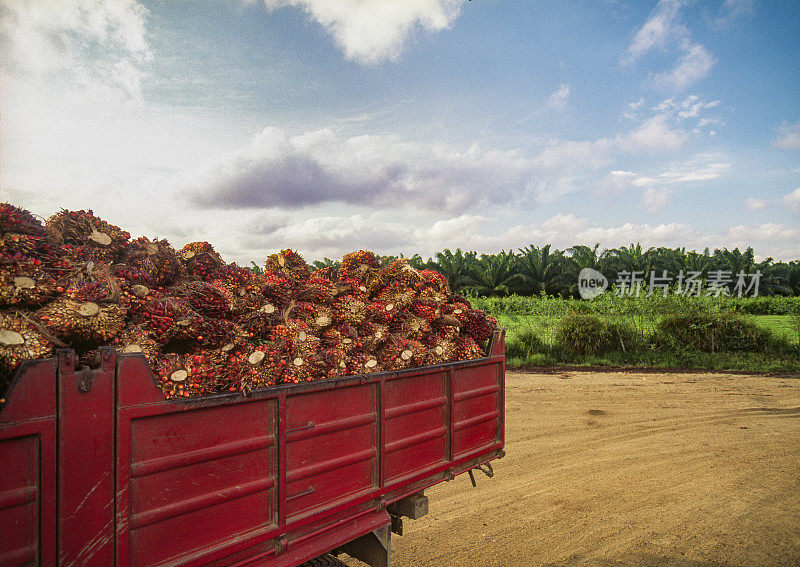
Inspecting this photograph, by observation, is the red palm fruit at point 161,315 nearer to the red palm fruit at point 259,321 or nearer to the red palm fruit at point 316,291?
the red palm fruit at point 259,321

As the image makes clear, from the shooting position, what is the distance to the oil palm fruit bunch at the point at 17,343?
7.37ft

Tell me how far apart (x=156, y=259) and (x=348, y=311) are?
1457 mm

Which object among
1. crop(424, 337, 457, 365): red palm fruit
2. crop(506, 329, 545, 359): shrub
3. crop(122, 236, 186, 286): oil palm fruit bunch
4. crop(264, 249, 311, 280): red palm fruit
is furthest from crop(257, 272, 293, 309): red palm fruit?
crop(506, 329, 545, 359): shrub

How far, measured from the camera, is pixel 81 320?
2566mm

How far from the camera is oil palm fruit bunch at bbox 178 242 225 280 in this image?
12.6 ft

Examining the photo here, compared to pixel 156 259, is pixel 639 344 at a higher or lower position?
lower

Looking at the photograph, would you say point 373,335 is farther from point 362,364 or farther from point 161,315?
point 161,315

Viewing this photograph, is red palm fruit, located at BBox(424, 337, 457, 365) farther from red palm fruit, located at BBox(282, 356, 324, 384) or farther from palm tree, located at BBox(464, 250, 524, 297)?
palm tree, located at BBox(464, 250, 524, 297)

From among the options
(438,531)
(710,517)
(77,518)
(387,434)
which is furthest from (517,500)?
(77,518)

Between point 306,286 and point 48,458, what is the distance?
2.24 m

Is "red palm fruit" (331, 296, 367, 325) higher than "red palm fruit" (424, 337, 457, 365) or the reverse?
higher

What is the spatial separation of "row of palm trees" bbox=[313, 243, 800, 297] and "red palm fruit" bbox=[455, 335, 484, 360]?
99.8ft

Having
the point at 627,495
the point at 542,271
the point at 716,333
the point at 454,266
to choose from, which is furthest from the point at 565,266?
the point at 627,495

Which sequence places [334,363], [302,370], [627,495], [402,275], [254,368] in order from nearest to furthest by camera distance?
[254,368] → [302,370] → [334,363] → [402,275] → [627,495]
